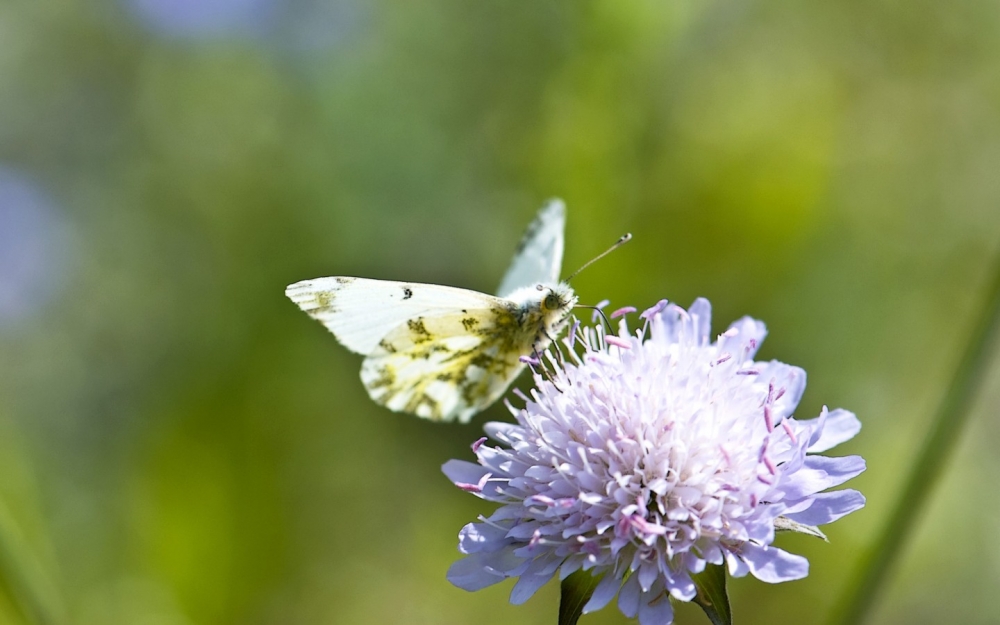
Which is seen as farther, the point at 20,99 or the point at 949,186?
the point at 20,99

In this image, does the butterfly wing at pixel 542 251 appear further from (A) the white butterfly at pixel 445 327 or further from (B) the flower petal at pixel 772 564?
(B) the flower petal at pixel 772 564

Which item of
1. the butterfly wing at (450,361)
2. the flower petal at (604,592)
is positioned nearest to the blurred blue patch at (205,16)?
the butterfly wing at (450,361)

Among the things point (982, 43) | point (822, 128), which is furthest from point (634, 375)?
point (982, 43)

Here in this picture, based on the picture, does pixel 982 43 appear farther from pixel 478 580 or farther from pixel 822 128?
pixel 478 580

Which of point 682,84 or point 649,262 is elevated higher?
point 682,84

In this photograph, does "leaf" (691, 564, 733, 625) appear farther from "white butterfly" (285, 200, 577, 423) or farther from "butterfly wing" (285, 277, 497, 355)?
"butterfly wing" (285, 277, 497, 355)

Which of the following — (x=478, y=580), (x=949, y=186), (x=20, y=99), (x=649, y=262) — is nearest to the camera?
(x=478, y=580)

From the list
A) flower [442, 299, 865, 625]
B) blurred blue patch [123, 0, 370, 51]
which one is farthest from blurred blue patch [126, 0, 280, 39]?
flower [442, 299, 865, 625]
